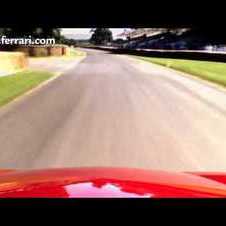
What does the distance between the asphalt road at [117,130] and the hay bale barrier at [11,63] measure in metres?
17.1

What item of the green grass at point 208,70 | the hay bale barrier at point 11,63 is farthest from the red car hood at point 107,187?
the hay bale barrier at point 11,63

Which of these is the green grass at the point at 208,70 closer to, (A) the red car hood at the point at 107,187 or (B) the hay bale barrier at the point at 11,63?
(B) the hay bale barrier at the point at 11,63

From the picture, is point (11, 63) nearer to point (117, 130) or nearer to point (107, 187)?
point (117, 130)

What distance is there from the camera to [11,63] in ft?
155

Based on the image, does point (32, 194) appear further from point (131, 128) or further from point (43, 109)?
point (43, 109)

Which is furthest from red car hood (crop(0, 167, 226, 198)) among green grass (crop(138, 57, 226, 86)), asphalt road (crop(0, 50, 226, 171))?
green grass (crop(138, 57, 226, 86))

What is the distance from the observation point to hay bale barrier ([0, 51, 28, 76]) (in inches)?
1733

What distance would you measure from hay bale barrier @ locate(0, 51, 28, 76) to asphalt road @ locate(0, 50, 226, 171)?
1712cm

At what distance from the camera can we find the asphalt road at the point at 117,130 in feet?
36.5

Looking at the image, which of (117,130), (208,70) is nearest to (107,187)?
→ (117,130)

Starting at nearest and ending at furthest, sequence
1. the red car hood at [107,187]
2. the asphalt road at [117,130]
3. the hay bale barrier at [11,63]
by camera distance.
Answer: the red car hood at [107,187] < the asphalt road at [117,130] < the hay bale barrier at [11,63]

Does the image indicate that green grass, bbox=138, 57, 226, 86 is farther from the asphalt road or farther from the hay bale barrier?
the hay bale barrier

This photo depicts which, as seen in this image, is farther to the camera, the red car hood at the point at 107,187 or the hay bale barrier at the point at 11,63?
the hay bale barrier at the point at 11,63
